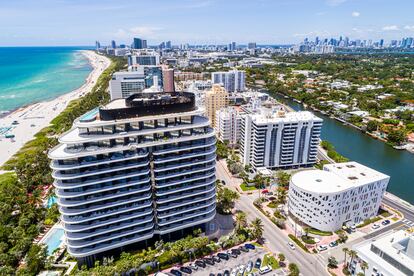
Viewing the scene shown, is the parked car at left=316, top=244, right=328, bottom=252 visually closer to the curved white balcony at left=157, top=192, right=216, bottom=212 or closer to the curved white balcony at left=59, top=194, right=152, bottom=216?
the curved white balcony at left=157, top=192, right=216, bottom=212

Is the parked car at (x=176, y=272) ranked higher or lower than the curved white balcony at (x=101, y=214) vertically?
lower

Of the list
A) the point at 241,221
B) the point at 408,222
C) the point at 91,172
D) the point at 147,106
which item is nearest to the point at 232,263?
the point at 241,221

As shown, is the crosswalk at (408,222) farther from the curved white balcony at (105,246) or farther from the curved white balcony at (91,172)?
the curved white balcony at (91,172)

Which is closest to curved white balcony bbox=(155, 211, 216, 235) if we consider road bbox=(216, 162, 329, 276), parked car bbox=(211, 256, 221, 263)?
parked car bbox=(211, 256, 221, 263)

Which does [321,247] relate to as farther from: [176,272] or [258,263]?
[176,272]

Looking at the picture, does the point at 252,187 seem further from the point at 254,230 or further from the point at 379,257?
the point at 379,257

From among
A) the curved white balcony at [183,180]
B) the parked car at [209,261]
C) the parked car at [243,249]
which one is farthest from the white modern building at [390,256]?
the curved white balcony at [183,180]
